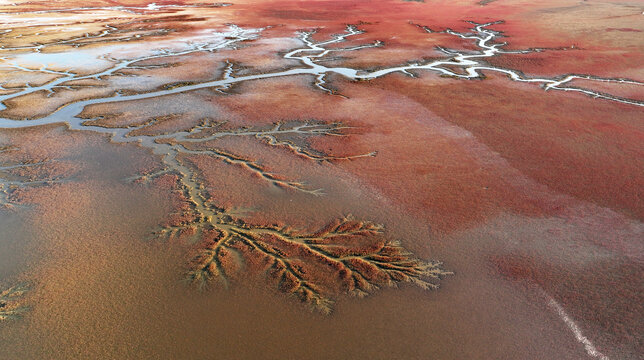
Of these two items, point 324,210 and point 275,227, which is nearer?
point 275,227

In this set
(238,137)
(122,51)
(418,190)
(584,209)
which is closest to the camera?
(584,209)

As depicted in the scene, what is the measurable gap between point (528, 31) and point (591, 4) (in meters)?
9.58

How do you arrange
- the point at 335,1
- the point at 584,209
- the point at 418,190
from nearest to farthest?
the point at 584,209 < the point at 418,190 < the point at 335,1

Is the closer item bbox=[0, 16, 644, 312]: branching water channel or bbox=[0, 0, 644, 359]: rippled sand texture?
bbox=[0, 0, 644, 359]: rippled sand texture

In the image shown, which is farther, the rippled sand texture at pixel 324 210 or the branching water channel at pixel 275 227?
the branching water channel at pixel 275 227

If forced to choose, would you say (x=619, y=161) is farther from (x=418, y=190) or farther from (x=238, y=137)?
(x=238, y=137)

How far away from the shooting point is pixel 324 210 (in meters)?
5.64

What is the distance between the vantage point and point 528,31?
715 inches

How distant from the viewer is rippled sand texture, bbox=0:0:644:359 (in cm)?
384

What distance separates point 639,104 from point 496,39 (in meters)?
8.12

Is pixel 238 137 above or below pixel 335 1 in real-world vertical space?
below

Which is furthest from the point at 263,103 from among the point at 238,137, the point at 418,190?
the point at 418,190

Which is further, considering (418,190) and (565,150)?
(565,150)

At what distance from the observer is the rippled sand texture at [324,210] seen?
3836mm
